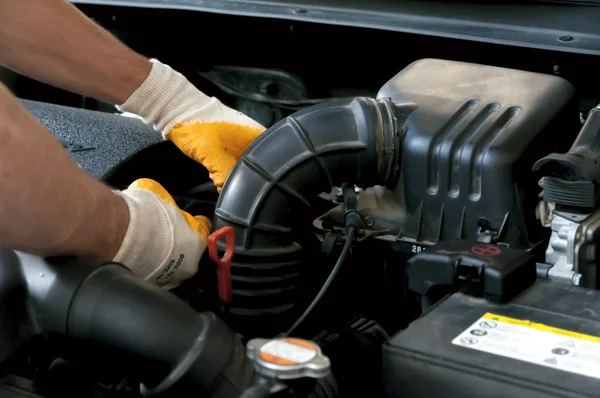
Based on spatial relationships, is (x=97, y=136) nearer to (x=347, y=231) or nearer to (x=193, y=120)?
(x=193, y=120)

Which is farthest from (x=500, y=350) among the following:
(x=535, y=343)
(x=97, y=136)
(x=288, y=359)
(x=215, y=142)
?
(x=97, y=136)

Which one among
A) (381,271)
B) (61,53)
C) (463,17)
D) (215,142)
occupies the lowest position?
(381,271)

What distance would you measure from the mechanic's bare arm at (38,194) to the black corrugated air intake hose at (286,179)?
231 millimetres

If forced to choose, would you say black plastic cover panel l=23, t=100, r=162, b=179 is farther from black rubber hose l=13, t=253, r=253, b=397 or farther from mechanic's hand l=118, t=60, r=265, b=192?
black rubber hose l=13, t=253, r=253, b=397

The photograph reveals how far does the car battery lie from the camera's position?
0.81 meters

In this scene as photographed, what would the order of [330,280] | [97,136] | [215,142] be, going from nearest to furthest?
[330,280] < [215,142] < [97,136]

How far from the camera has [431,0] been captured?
Answer: 5.23 feet

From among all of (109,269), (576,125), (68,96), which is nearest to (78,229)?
(109,269)

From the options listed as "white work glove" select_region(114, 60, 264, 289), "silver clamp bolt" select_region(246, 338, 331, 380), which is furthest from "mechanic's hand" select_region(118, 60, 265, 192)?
"silver clamp bolt" select_region(246, 338, 331, 380)

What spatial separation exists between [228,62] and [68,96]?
22.8 inches

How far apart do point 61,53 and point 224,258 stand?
1.98ft

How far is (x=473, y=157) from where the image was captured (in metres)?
1.16

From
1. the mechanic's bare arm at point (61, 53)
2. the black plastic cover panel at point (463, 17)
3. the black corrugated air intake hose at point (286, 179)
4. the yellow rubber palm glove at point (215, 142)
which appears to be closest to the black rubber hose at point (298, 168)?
the black corrugated air intake hose at point (286, 179)

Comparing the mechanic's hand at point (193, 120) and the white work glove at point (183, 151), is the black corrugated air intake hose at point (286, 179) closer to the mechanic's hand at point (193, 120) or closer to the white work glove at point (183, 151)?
the white work glove at point (183, 151)
